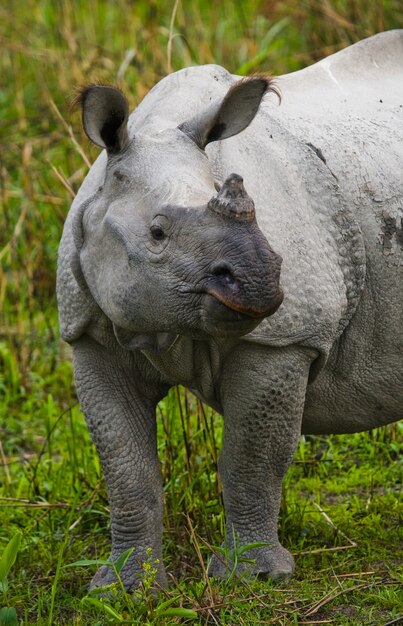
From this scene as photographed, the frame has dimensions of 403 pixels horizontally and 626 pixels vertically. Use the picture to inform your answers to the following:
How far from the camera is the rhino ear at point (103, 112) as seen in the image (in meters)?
4.06

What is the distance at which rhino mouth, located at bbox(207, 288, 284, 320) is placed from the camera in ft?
12.0

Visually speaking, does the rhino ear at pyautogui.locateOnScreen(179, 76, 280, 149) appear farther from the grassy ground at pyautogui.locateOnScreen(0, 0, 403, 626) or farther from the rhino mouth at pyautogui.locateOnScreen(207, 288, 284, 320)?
the rhino mouth at pyautogui.locateOnScreen(207, 288, 284, 320)

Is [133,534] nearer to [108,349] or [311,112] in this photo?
[108,349]

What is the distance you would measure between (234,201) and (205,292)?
28 centimetres

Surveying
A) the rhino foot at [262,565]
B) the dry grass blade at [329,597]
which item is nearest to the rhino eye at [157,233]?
the rhino foot at [262,565]

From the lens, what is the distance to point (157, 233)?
12.6 feet


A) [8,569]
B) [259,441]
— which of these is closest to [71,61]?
[259,441]

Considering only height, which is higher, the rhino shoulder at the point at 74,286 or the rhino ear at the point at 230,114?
the rhino ear at the point at 230,114

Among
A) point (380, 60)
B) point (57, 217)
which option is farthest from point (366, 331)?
point (57, 217)

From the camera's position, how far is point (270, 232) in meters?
4.25

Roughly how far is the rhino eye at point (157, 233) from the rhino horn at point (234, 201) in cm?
21

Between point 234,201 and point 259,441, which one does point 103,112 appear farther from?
point 259,441

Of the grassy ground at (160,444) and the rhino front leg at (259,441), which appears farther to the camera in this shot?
the grassy ground at (160,444)

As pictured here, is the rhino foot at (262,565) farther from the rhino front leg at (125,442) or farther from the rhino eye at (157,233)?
the rhino eye at (157,233)
